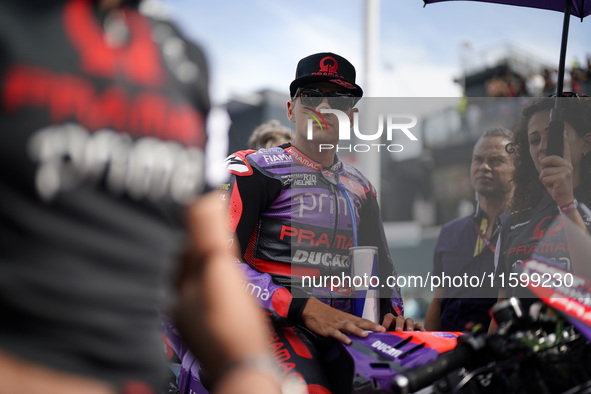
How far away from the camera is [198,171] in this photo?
1083 mm

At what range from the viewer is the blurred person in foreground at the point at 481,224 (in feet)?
8.80

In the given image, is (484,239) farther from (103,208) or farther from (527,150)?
(103,208)

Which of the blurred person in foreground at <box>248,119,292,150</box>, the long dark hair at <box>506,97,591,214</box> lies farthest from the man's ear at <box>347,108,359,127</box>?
the blurred person in foreground at <box>248,119,292,150</box>

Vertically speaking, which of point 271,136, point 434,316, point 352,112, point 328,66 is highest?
point 328,66

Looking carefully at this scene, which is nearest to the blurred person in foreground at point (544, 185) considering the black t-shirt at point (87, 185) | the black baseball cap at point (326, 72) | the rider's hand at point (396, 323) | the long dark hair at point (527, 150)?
the long dark hair at point (527, 150)

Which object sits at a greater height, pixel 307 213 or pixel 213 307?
pixel 307 213

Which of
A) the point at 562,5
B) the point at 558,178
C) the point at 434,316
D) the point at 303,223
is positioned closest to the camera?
the point at 558,178

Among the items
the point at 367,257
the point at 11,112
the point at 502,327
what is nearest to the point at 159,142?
the point at 11,112

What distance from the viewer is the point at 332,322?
2.36 meters

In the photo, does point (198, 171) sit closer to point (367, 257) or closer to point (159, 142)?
point (159, 142)

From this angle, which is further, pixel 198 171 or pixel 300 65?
pixel 300 65

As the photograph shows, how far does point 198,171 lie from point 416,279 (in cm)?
184

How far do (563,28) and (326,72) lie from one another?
4.38 ft

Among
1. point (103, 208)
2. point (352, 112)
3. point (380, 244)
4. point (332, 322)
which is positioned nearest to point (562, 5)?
point (352, 112)
